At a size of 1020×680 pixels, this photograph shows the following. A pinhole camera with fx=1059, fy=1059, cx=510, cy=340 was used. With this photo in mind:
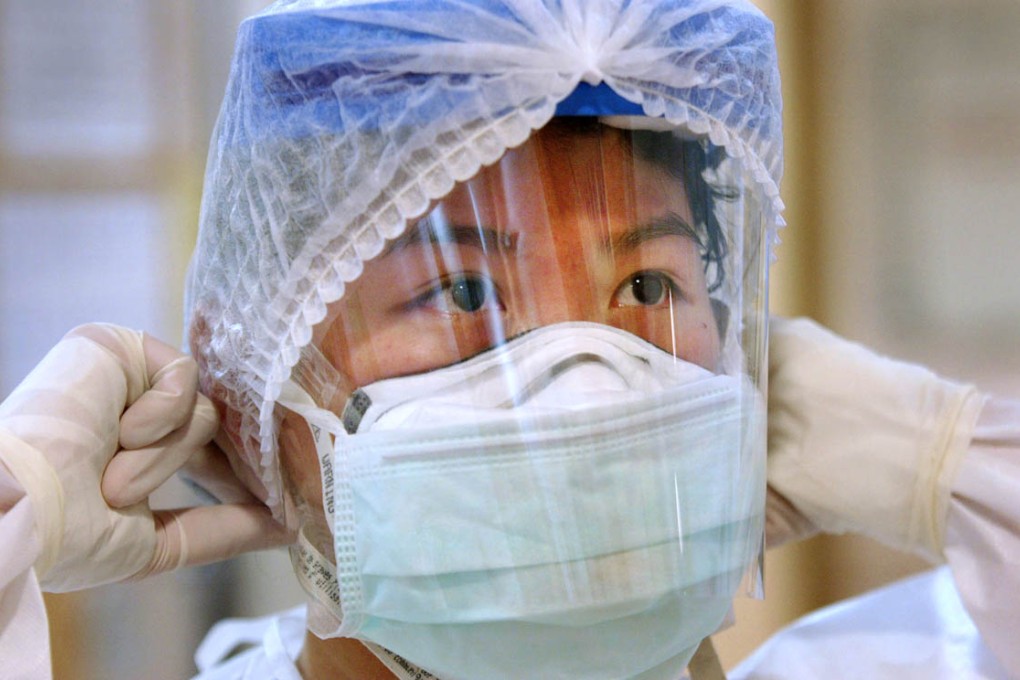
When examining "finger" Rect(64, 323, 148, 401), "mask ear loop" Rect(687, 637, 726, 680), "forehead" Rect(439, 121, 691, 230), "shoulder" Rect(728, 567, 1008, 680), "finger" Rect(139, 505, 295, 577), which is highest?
"forehead" Rect(439, 121, 691, 230)

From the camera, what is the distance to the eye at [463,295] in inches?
30.3

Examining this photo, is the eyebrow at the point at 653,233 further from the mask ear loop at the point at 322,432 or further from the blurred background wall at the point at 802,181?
the blurred background wall at the point at 802,181

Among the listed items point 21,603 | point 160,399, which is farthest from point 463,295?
point 21,603

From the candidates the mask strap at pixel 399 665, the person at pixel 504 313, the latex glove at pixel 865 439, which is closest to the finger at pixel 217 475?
the person at pixel 504 313

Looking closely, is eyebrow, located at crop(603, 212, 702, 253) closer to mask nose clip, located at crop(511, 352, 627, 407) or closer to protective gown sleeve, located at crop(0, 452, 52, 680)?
mask nose clip, located at crop(511, 352, 627, 407)

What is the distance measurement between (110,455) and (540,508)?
1.22ft

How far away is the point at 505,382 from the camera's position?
74cm

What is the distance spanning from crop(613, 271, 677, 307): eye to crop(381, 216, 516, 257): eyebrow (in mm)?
95

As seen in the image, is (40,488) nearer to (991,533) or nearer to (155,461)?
(155,461)

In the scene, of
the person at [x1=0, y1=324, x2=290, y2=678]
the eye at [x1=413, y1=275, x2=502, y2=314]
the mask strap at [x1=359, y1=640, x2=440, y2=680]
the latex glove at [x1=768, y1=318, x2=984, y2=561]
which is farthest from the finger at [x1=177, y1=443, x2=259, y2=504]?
the latex glove at [x1=768, y1=318, x2=984, y2=561]

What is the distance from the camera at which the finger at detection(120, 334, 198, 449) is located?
86cm

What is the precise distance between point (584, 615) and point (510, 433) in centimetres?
14

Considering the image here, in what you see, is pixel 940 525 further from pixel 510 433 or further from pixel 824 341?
pixel 510 433

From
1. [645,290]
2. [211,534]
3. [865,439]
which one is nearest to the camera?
[645,290]
